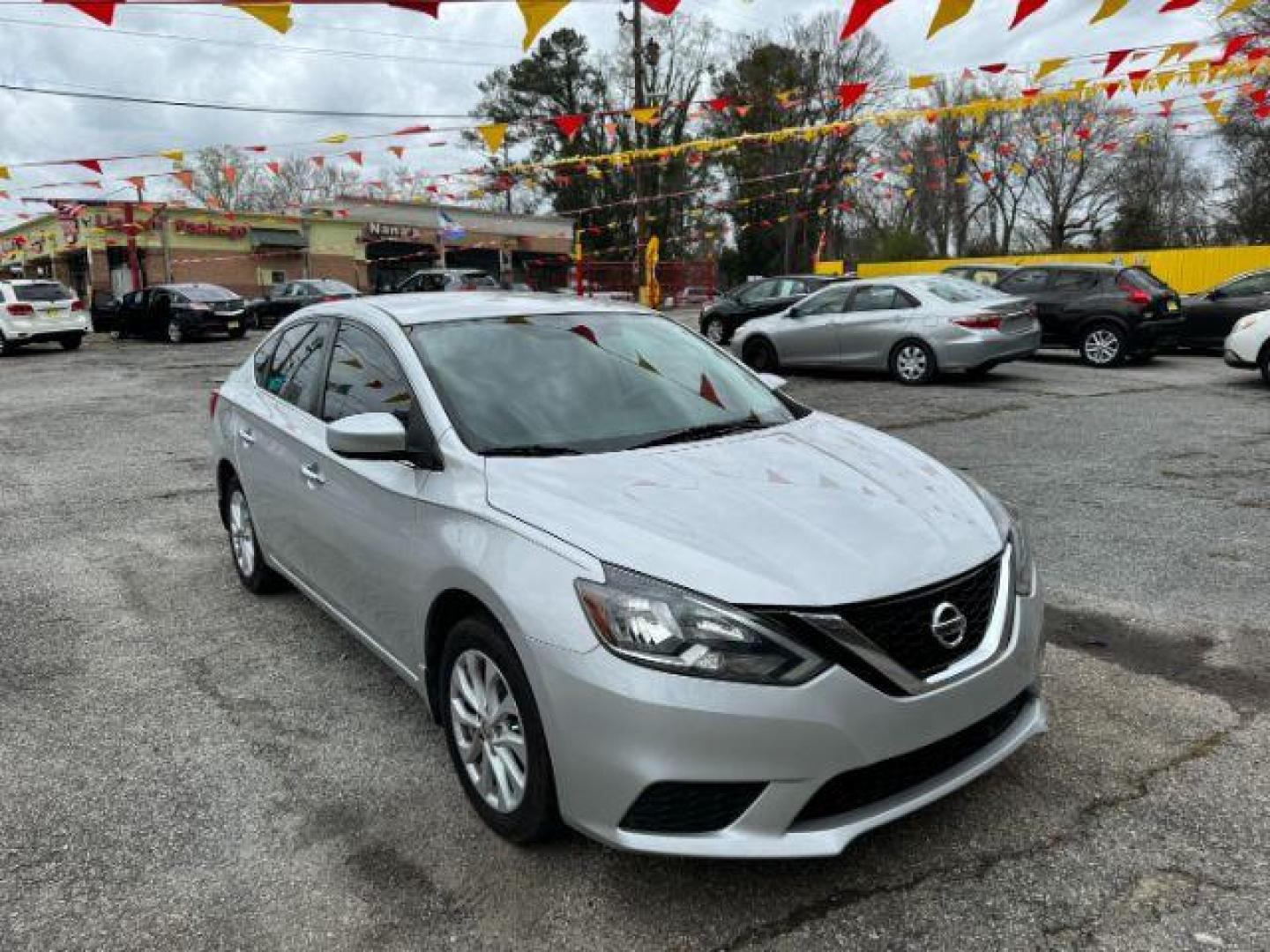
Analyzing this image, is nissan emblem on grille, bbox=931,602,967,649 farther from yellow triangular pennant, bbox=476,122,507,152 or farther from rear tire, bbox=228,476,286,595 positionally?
yellow triangular pennant, bbox=476,122,507,152

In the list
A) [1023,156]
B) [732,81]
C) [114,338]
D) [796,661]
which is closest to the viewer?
[796,661]

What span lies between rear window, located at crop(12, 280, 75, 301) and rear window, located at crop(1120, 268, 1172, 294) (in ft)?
73.5

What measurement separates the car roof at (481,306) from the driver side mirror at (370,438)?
707mm

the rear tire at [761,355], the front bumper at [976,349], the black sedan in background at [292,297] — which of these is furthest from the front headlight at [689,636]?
the black sedan in background at [292,297]

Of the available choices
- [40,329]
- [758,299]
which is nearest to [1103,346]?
[758,299]

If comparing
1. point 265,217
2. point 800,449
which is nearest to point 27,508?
point 800,449

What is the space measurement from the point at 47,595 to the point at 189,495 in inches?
97.0

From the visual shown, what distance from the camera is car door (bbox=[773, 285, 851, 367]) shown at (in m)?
13.4

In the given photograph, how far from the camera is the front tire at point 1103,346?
1409cm

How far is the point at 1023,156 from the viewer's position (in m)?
48.8

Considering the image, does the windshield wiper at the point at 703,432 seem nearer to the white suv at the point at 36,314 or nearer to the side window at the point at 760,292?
the side window at the point at 760,292

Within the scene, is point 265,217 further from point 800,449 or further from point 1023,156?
point 800,449

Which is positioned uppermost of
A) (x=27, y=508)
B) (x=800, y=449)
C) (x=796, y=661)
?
(x=800, y=449)

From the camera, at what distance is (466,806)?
9.95ft
